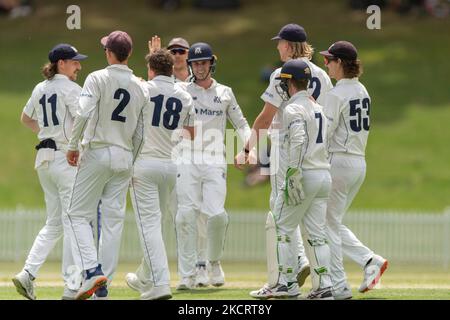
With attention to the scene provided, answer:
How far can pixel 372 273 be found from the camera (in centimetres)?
1271

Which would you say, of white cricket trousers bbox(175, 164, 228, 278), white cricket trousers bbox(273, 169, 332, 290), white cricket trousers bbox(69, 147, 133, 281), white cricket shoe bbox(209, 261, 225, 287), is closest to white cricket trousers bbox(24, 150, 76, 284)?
white cricket trousers bbox(69, 147, 133, 281)

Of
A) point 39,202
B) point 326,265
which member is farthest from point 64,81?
point 39,202

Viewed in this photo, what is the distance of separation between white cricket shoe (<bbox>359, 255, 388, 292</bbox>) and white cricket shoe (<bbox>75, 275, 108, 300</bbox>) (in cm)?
302

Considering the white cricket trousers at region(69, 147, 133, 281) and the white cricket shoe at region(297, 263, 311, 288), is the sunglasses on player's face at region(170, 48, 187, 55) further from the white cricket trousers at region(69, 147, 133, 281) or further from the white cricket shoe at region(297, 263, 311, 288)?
the white cricket shoe at region(297, 263, 311, 288)

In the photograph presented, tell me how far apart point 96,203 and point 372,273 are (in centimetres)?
317

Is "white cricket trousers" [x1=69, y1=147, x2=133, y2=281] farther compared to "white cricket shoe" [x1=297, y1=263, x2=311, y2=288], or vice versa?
"white cricket shoe" [x1=297, y1=263, x2=311, y2=288]

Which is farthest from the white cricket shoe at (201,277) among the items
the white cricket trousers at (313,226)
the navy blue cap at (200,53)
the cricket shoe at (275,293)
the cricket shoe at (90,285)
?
the cricket shoe at (90,285)

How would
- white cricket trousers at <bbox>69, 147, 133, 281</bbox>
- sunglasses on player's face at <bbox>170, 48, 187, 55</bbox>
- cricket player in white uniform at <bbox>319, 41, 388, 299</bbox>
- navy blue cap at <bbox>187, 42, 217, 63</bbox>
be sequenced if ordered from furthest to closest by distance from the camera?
sunglasses on player's face at <bbox>170, 48, 187, 55</bbox> < navy blue cap at <bbox>187, 42, 217, 63</bbox> < cricket player in white uniform at <bbox>319, 41, 388, 299</bbox> < white cricket trousers at <bbox>69, 147, 133, 281</bbox>

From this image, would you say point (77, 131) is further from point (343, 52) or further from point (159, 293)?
point (343, 52)

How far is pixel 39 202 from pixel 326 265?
19.3m

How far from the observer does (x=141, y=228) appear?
1232 centimetres

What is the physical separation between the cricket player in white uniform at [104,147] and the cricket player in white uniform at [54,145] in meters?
0.74

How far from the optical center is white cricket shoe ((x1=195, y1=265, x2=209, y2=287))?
14219 millimetres
